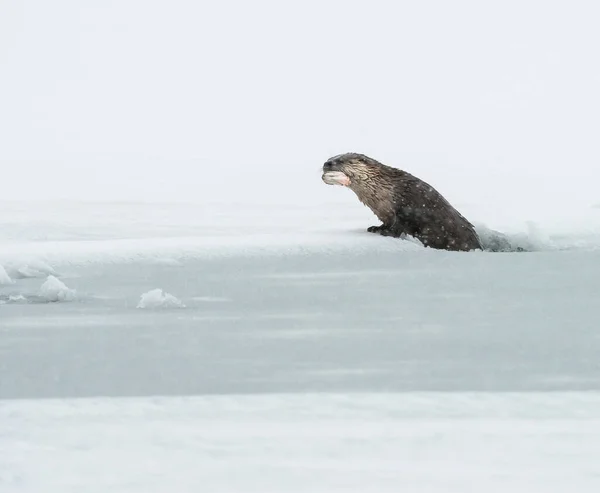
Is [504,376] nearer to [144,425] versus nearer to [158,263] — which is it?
[144,425]

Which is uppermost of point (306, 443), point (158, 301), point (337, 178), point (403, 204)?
point (337, 178)

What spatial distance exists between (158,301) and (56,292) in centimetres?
59

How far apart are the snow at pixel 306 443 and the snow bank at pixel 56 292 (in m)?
1.92

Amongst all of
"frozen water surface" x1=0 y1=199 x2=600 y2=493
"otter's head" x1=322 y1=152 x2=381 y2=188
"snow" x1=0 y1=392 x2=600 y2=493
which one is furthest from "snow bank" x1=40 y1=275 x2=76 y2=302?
"otter's head" x1=322 y1=152 x2=381 y2=188

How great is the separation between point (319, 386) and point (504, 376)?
63 cm

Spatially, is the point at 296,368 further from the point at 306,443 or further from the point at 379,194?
the point at 379,194

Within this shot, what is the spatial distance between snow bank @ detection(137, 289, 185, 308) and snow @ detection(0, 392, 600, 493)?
162 cm

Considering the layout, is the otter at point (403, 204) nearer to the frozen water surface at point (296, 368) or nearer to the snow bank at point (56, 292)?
the frozen water surface at point (296, 368)

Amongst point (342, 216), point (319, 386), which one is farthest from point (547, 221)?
point (319, 386)

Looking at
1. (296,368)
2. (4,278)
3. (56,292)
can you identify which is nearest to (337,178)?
(4,278)

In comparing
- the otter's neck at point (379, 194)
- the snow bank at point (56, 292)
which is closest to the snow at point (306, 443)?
the snow bank at point (56, 292)

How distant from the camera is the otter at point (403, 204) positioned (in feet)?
Answer: 25.1

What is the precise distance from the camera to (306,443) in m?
2.84

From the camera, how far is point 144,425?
3.02 meters
